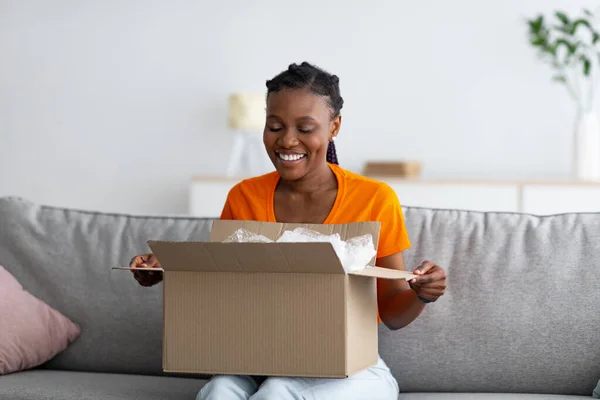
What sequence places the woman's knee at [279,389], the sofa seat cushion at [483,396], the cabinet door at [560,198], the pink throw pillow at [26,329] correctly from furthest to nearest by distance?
the cabinet door at [560,198] < the pink throw pillow at [26,329] < the sofa seat cushion at [483,396] < the woman's knee at [279,389]

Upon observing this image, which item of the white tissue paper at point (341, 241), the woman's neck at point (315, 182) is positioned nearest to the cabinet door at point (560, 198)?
the woman's neck at point (315, 182)

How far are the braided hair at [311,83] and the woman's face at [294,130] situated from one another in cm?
2

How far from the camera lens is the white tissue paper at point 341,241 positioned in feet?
5.25

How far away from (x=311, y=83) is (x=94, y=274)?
82cm

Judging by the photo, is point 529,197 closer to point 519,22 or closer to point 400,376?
point 519,22

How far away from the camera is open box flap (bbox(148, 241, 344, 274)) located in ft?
4.98

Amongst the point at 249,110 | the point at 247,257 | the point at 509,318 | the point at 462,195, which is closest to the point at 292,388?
the point at 247,257

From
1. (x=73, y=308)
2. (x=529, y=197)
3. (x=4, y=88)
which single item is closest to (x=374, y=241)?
(x=73, y=308)

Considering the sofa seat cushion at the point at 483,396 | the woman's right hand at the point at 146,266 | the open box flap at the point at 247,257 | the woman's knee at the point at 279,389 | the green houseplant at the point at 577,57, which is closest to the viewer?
the open box flap at the point at 247,257

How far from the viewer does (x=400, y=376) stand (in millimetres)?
2184

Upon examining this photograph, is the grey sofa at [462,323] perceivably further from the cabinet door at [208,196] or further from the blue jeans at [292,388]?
the cabinet door at [208,196]

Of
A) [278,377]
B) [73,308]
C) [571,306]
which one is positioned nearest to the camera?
[278,377]

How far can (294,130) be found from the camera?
6.52 feet

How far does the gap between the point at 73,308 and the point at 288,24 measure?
302 centimetres
